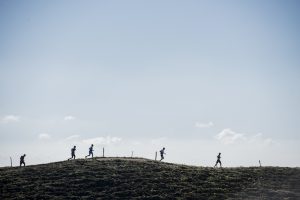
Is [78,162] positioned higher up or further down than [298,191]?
higher up

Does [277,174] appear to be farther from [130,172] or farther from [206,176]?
[130,172]

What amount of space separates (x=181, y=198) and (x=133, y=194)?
494 cm

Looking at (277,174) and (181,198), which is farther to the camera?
(277,174)

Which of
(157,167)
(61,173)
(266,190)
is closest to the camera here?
(266,190)

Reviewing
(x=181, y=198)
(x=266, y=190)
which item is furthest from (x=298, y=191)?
(x=181, y=198)

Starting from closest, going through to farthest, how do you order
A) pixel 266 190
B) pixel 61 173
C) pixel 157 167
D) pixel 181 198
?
pixel 181 198
pixel 266 190
pixel 61 173
pixel 157 167

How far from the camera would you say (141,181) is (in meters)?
43.4

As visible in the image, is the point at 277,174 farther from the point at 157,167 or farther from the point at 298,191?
the point at 157,167

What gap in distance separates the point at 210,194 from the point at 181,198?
11.1 feet

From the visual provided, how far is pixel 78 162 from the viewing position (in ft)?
169

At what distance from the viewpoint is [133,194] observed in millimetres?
39250

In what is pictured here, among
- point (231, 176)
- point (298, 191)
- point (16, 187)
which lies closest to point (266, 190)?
point (298, 191)

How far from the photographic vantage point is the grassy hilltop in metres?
39.4

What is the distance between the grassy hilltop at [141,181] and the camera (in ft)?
129
